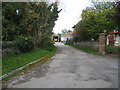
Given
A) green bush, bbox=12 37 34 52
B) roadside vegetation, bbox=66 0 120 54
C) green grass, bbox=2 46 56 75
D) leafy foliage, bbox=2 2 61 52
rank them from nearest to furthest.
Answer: green grass, bbox=2 46 56 75 < green bush, bbox=12 37 34 52 < leafy foliage, bbox=2 2 61 52 < roadside vegetation, bbox=66 0 120 54

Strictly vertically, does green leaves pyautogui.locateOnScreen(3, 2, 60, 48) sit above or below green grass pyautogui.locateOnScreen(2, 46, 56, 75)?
above

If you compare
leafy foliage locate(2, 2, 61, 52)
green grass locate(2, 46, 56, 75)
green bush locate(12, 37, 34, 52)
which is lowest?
green grass locate(2, 46, 56, 75)

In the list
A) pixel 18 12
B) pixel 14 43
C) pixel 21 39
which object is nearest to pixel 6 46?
pixel 14 43

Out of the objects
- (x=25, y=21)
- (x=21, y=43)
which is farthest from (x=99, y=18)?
(x=21, y=43)

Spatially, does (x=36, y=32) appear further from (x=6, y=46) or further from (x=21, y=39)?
(x=6, y=46)

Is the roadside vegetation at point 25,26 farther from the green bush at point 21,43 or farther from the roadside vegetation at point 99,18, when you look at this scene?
the roadside vegetation at point 99,18

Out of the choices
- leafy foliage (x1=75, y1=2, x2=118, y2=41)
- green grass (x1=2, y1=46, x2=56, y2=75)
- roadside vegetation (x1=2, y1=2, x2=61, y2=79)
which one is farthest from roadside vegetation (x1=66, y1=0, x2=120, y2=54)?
green grass (x1=2, y1=46, x2=56, y2=75)

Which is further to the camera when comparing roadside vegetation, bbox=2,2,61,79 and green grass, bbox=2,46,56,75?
roadside vegetation, bbox=2,2,61,79

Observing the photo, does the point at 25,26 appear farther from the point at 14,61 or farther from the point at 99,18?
the point at 99,18

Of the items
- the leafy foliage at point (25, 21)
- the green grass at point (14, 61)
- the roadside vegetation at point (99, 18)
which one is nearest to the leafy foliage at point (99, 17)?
the roadside vegetation at point (99, 18)

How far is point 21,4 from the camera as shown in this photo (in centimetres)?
1323

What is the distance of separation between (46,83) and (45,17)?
41.0 feet

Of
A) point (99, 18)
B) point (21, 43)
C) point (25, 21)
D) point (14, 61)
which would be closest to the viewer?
point (14, 61)

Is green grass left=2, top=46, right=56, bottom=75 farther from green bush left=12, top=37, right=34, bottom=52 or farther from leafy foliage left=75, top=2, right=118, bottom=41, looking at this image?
leafy foliage left=75, top=2, right=118, bottom=41
